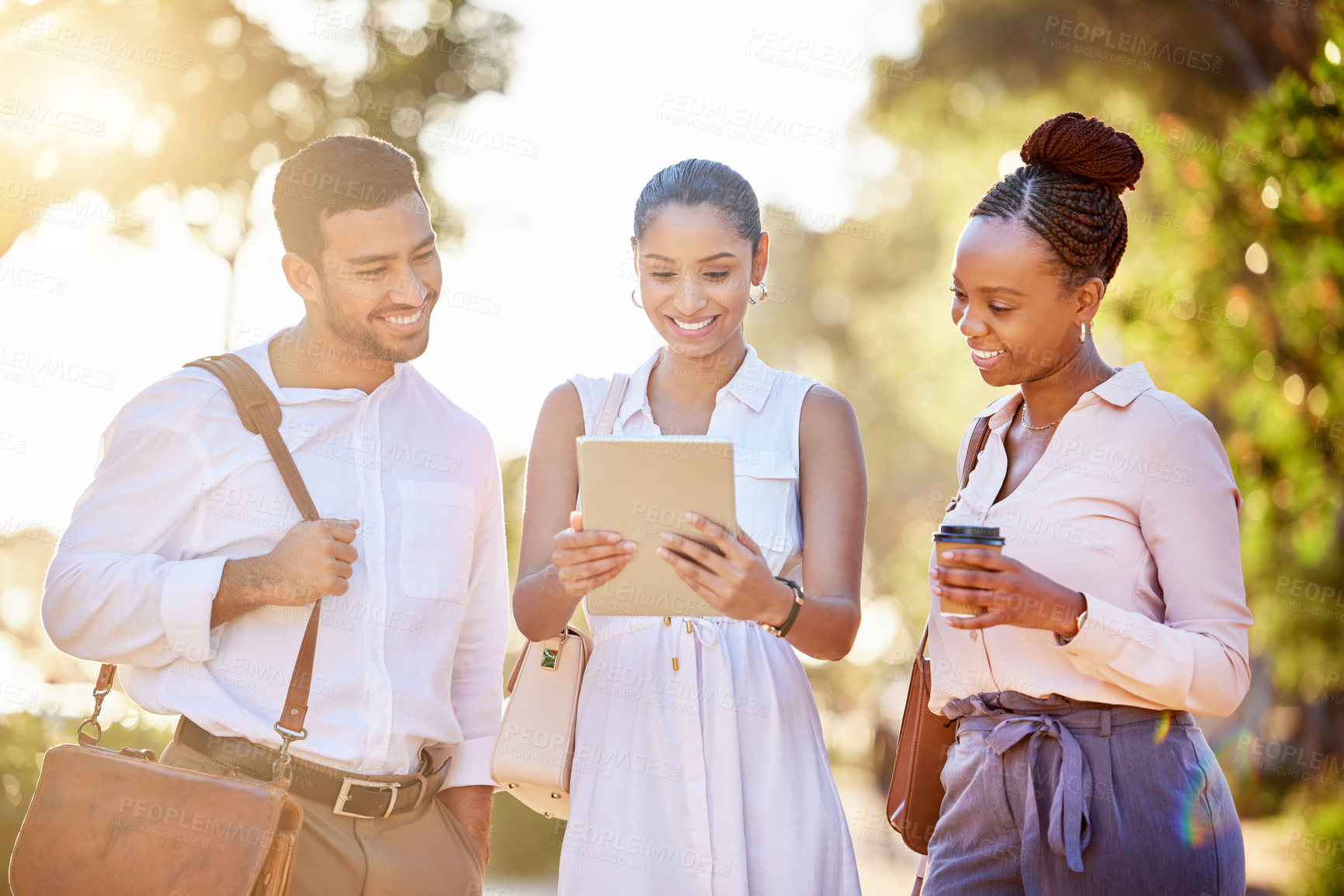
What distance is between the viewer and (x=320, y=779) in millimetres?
3359

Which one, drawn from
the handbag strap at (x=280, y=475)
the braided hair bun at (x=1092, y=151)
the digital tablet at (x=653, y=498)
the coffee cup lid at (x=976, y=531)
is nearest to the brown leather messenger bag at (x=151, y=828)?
the handbag strap at (x=280, y=475)

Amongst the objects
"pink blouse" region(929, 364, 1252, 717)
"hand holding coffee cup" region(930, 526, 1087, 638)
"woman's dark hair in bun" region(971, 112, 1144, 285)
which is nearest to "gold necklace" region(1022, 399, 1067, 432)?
"pink blouse" region(929, 364, 1252, 717)

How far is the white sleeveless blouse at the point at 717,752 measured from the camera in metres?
3.11

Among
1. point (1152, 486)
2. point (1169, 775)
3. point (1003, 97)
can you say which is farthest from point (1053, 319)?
point (1003, 97)

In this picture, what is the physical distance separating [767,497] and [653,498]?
0.57 m

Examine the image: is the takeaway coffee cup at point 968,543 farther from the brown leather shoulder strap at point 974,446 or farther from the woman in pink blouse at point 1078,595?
the brown leather shoulder strap at point 974,446

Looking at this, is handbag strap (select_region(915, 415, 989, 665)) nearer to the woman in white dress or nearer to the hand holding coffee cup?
the woman in white dress

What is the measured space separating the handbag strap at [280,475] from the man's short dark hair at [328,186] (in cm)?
47

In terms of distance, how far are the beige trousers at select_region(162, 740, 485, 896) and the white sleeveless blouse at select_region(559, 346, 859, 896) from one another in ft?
1.78

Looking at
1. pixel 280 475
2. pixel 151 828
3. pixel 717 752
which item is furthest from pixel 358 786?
pixel 717 752

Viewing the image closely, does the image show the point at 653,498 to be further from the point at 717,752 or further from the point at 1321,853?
the point at 1321,853

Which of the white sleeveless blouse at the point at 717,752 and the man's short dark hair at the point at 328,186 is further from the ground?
the man's short dark hair at the point at 328,186

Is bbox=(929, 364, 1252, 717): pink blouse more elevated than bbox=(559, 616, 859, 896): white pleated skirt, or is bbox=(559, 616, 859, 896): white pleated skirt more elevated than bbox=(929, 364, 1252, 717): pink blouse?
bbox=(929, 364, 1252, 717): pink blouse

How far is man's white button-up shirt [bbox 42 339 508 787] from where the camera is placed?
131 inches
